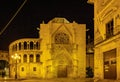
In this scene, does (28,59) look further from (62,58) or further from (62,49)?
(62,49)

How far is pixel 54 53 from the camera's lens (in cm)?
5347

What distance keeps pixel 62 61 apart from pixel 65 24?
25.3ft

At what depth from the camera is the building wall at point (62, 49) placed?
5291 cm

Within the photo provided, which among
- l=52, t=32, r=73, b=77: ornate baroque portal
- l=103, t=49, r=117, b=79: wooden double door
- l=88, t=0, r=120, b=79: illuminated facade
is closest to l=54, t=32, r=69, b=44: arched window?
l=52, t=32, r=73, b=77: ornate baroque portal

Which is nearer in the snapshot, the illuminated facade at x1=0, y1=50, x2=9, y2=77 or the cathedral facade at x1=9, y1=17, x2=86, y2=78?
the cathedral facade at x1=9, y1=17, x2=86, y2=78

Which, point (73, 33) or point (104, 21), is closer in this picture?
point (104, 21)

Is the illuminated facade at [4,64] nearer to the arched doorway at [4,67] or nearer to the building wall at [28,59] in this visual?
the arched doorway at [4,67]

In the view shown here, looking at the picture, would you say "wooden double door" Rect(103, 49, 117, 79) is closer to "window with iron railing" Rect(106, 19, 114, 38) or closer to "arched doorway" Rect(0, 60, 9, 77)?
"window with iron railing" Rect(106, 19, 114, 38)

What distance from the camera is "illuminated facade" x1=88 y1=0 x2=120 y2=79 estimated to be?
20.5 metres

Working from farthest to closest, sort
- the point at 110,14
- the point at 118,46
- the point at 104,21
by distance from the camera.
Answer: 1. the point at 104,21
2. the point at 110,14
3. the point at 118,46

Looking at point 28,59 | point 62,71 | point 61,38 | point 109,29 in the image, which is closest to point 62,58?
point 62,71

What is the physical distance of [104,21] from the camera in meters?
24.0

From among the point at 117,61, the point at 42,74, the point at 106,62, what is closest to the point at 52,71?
the point at 42,74

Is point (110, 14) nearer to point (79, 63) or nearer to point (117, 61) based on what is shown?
point (117, 61)
